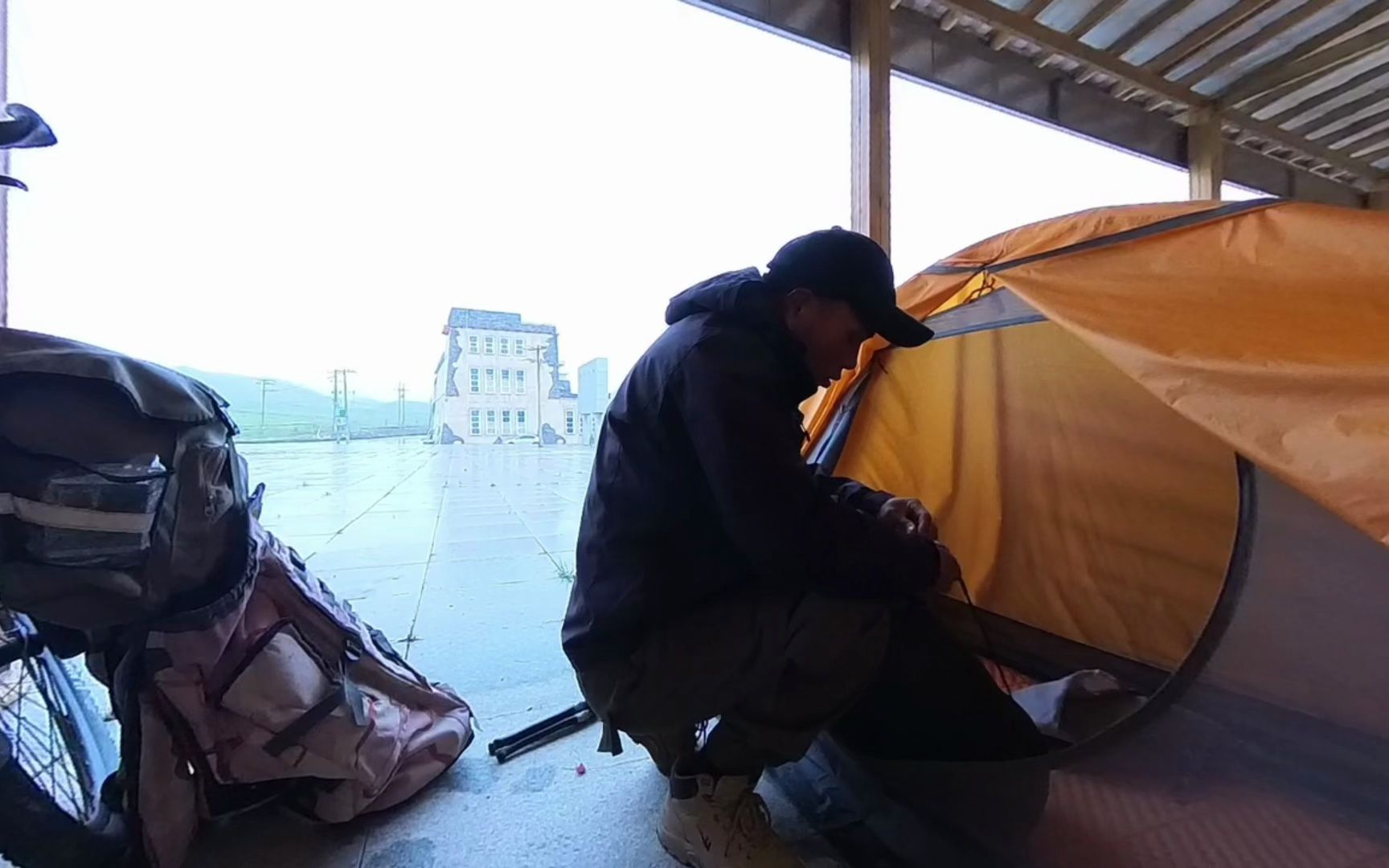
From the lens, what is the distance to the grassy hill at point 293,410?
1136mm

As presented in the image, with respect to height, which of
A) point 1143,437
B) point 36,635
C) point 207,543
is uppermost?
point 1143,437

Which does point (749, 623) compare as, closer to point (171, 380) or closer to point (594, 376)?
point (171, 380)

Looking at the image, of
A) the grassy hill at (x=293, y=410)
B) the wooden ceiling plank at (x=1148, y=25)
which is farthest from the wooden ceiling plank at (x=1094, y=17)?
the grassy hill at (x=293, y=410)

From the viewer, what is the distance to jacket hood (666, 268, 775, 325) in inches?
33.5

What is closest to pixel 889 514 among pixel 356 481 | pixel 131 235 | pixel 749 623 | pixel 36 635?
pixel 749 623

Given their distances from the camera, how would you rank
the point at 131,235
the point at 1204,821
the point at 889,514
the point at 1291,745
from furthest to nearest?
the point at 131,235, the point at 889,514, the point at 1291,745, the point at 1204,821

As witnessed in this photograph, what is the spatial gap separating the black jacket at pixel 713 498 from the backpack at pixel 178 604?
47 centimetres

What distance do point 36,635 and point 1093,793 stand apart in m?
1.43

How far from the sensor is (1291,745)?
89 centimetres

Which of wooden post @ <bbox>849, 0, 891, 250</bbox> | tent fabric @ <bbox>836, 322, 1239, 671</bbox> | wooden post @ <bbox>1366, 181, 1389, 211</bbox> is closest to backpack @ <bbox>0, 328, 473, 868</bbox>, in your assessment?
tent fabric @ <bbox>836, 322, 1239, 671</bbox>

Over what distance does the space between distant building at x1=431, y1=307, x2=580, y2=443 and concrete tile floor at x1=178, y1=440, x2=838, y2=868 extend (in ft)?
3.54

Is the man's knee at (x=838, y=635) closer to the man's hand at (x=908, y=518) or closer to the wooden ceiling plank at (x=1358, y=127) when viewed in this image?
the man's hand at (x=908, y=518)

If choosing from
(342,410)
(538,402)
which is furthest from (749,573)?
(342,410)

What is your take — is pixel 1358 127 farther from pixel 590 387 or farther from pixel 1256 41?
pixel 590 387
